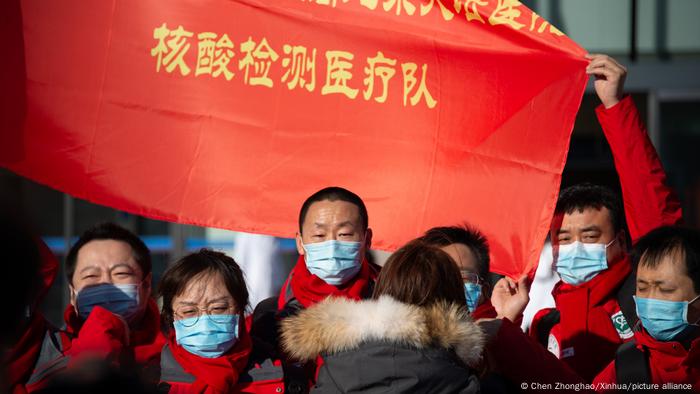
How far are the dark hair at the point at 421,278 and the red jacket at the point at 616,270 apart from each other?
1.04 m

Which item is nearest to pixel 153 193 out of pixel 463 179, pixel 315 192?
pixel 315 192

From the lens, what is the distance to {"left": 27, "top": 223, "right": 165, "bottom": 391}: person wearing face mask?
360cm

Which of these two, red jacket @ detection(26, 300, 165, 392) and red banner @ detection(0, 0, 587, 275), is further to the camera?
red banner @ detection(0, 0, 587, 275)

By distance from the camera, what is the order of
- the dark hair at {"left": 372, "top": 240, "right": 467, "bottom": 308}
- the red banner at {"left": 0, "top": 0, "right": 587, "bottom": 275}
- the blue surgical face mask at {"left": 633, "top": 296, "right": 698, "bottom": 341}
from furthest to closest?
the red banner at {"left": 0, "top": 0, "right": 587, "bottom": 275}, the blue surgical face mask at {"left": 633, "top": 296, "right": 698, "bottom": 341}, the dark hair at {"left": 372, "top": 240, "right": 467, "bottom": 308}

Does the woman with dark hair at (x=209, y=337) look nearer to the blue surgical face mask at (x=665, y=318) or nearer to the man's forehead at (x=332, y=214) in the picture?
the man's forehead at (x=332, y=214)

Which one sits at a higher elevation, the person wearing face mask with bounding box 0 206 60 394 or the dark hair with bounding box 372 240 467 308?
the person wearing face mask with bounding box 0 206 60 394

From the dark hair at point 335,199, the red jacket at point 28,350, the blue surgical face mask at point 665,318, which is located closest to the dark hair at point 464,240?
the dark hair at point 335,199

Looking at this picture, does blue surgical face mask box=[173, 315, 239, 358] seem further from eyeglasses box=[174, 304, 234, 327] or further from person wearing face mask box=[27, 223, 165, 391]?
person wearing face mask box=[27, 223, 165, 391]

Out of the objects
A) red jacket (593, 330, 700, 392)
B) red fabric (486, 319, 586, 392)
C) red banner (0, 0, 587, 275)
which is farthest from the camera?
red banner (0, 0, 587, 275)

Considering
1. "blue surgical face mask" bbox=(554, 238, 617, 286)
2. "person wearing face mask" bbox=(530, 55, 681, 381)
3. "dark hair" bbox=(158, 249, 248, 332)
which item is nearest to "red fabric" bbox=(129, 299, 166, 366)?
"dark hair" bbox=(158, 249, 248, 332)

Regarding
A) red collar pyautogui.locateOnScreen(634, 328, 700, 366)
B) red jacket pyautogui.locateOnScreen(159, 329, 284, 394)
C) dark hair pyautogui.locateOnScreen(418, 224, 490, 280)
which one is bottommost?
red jacket pyautogui.locateOnScreen(159, 329, 284, 394)

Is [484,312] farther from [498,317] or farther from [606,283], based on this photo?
[606,283]

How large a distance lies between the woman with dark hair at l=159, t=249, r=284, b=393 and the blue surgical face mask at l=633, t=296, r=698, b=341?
126 cm

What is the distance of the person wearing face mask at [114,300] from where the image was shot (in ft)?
11.8
